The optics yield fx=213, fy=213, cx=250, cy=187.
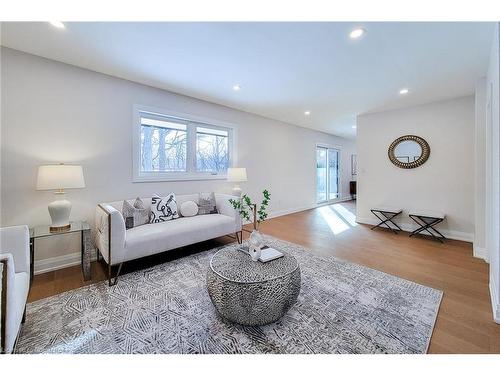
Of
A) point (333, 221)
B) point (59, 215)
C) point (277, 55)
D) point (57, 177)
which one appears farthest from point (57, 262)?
point (333, 221)

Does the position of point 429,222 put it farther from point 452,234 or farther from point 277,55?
point 277,55

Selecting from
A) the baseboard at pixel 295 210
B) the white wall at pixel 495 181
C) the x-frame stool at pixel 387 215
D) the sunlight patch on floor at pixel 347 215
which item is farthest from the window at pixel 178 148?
the white wall at pixel 495 181

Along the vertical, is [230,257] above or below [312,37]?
below

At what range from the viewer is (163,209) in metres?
3.08

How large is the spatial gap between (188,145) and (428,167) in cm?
446

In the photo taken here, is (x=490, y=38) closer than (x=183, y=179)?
Yes

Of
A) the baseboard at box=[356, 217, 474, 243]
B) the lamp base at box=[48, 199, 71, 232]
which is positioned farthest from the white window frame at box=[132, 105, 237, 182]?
the baseboard at box=[356, 217, 474, 243]

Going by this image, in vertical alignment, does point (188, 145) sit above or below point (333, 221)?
above

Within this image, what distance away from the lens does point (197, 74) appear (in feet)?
9.42

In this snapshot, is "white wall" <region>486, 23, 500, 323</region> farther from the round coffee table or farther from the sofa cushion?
the sofa cushion
